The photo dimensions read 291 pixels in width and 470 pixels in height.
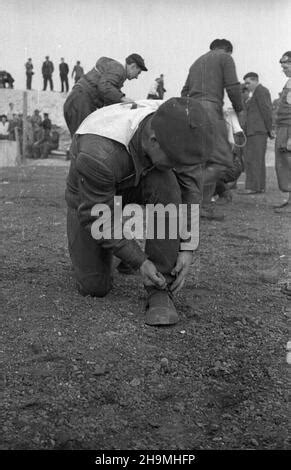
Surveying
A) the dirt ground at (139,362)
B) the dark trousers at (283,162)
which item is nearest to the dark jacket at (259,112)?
→ the dark trousers at (283,162)

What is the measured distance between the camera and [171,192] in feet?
9.41

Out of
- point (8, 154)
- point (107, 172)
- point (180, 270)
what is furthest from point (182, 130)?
point (8, 154)

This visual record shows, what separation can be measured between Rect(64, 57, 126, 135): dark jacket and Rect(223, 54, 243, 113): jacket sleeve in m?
0.93

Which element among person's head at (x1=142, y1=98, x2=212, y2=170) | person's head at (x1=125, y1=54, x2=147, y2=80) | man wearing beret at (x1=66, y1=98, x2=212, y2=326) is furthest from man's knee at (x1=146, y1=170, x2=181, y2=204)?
person's head at (x1=125, y1=54, x2=147, y2=80)

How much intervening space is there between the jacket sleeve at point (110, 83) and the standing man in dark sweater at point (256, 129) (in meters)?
2.96

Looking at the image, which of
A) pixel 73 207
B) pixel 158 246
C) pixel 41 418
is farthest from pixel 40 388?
pixel 73 207

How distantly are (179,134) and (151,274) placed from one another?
65 cm

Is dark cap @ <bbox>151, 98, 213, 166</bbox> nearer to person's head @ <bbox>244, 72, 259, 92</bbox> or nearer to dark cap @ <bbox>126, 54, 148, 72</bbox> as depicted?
dark cap @ <bbox>126, 54, 148, 72</bbox>

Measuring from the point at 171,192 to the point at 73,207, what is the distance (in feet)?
1.79

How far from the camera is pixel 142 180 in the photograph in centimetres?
290

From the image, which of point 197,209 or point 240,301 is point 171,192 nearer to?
point 197,209

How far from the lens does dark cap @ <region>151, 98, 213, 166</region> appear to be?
2.40m

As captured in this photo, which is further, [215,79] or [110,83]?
[215,79]

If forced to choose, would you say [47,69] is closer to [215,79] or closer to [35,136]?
[35,136]
